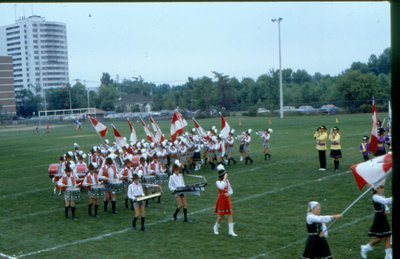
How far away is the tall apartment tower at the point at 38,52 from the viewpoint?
421 ft

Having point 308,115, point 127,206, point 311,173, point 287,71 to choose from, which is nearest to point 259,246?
point 127,206

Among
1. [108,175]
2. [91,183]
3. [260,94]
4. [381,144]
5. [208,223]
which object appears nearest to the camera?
[208,223]

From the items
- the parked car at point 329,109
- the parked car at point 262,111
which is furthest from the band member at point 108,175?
the parked car at point 262,111

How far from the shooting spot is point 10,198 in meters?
18.9

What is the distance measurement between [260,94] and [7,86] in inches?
2171

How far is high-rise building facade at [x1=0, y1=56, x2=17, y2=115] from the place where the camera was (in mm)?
100875

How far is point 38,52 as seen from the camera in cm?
13950

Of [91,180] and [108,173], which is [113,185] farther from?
[91,180]

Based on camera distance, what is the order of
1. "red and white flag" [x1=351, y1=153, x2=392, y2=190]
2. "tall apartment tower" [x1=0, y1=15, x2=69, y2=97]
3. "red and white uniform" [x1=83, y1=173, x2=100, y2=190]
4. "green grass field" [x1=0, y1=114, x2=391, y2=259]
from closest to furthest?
"red and white flag" [x1=351, y1=153, x2=392, y2=190] → "green grass field" [x1=0, y1=114, x2=391, y2=259] → "red and white uniform" [x1=83, y1=173, x2=100, y2=190] → "tall apartment tower" [x1=0, y1=15, x2=69, y2=97]

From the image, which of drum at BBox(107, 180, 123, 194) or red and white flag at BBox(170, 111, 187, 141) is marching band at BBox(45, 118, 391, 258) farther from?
red and white flag at BBox(170, 111, 187, 141)

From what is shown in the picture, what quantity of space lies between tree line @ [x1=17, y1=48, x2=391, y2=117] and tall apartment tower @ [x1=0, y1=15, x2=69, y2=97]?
1494 centimetres

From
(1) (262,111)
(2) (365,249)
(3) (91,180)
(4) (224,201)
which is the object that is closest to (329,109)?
(1) (262,111)

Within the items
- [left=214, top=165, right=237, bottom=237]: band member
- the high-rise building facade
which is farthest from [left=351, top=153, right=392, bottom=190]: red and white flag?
the high-rise building facade

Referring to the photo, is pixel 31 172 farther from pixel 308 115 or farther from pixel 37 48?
pixel 37 48
